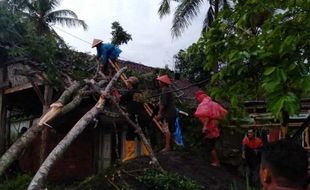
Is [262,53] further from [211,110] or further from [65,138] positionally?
[211,110]

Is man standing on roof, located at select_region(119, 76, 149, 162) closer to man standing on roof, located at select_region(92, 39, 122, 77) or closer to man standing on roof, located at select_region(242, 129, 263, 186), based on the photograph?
man standing on roof, located at select_region(92, 39, 122, 77)

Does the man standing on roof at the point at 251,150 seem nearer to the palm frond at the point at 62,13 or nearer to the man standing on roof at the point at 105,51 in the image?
the man standing on roof at the point at 105,51

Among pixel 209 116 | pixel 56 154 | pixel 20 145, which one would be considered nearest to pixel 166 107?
pixel 209 116

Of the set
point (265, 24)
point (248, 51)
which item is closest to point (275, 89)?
point (248, 51)

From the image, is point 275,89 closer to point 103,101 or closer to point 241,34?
point 241,34

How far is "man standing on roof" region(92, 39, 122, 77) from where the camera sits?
992cm

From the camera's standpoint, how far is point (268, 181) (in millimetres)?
2424

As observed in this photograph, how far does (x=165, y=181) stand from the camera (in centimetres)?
789

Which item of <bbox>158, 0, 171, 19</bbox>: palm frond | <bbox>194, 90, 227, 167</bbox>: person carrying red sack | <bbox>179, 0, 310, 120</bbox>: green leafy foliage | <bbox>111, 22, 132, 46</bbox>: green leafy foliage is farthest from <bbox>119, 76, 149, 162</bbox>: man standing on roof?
<bbox>111, 22, 132, 46</bbox>: green leafy foliage

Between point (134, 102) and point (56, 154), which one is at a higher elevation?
point (134, 102)

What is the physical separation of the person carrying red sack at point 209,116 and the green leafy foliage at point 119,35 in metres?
14.2

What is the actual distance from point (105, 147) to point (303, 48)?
12.8m

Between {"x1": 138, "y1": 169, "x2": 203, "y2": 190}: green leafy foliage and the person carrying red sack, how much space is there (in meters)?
1.36

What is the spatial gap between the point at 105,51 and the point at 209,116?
249 cm
